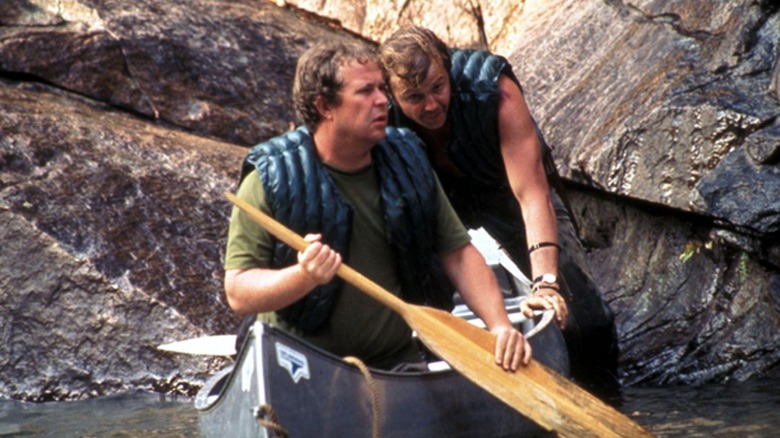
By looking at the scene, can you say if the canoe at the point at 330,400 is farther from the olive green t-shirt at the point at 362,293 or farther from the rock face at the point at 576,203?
the rock face at the point at 576,203

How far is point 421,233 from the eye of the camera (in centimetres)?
463

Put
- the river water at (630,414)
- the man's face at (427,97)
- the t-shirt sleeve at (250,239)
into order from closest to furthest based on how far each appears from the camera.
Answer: the t-shirt sleeve at (250,239)
the man's face at (427,97)
the river water at (630,414)

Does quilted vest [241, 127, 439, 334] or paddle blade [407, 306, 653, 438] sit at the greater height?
quilted vest [241, 127, 439, 334]

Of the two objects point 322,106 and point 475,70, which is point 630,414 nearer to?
point 475,70

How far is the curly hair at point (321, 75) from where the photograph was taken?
4.51 m

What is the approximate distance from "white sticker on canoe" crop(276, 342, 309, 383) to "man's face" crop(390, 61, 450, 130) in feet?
5.62

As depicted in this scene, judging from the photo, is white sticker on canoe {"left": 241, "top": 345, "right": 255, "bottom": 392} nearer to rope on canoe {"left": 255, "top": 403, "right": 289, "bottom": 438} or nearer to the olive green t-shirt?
rope on canoe {"left": 255, "top": 403, "right": 289, "bottom": 438}

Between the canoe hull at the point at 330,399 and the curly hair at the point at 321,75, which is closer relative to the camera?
the canoe hull at the point at 330,399

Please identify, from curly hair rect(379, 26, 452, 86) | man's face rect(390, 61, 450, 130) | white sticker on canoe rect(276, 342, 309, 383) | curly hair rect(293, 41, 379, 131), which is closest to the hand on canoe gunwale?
man's face rect(390, 61, 450, 130)

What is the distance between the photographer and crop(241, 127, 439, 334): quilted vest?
443cm

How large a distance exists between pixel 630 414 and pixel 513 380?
80.1 inches

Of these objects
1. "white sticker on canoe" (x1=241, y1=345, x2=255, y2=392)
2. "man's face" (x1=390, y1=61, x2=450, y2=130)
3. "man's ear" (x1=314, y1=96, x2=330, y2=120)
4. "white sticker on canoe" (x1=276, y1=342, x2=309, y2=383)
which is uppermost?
"man's ear" (x1=314, y1=96, x2=330, y2=120)

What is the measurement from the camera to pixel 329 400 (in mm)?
4172

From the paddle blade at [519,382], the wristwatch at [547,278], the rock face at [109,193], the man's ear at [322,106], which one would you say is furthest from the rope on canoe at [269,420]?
the rock face at [109,193]
